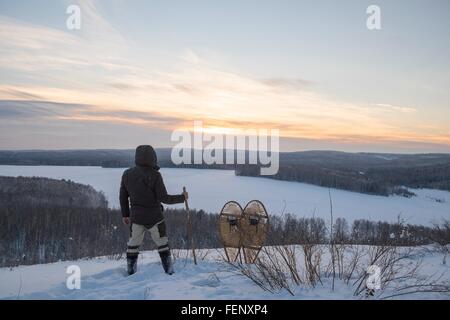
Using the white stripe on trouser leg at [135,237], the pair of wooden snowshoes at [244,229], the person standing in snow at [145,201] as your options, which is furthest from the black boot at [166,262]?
the pair of wooden snowshoes at [244,229]

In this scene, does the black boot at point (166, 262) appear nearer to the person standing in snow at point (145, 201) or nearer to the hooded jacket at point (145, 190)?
the person standing in snow at point (145, 201)

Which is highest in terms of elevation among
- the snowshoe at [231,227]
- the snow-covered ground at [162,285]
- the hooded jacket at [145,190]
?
the hooded jacket at [145,190]

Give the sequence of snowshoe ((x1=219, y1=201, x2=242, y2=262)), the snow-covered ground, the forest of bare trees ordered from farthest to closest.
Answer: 1. the forest of bare trees
2. snowshoe ((x1=219, y1=201, x2=242, y2=262))
3. the snow-covered ground

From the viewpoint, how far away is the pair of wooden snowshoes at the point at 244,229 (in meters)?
7.78

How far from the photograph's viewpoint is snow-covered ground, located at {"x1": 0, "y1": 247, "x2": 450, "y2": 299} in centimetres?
533

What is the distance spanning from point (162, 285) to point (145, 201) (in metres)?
1.43

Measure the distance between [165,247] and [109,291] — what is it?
1.28 meters

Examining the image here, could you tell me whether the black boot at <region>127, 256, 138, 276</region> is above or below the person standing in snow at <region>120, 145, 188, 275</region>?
below

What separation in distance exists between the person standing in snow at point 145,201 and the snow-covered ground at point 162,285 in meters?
0.40

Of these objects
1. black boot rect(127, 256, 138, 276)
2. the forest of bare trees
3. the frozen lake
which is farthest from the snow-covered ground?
the frozen lake

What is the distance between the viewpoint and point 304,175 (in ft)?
365

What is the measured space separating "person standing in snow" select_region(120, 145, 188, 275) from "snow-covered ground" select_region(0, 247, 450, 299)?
40 centimetres

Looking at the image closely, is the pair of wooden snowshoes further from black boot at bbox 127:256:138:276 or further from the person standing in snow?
black boot at bbox 127:256:138:276
